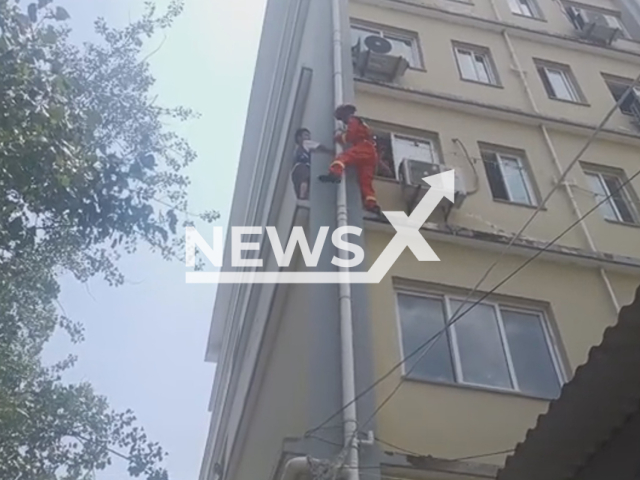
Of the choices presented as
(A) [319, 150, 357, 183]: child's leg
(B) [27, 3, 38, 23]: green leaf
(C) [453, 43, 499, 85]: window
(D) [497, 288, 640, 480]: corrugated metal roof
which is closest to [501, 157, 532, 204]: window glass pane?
(C) [453, 43, 499, 85]: window

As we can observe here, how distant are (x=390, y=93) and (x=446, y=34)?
8.31 feet

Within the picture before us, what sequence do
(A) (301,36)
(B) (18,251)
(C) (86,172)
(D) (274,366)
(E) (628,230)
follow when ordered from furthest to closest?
(A) (301,36), (D) (274,366), (E) (628,230), (B) (18,251), (C) (86,172)

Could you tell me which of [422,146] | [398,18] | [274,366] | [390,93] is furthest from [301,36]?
[274,366]

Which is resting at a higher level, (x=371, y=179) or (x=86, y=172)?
Result: (x=371, y=179)

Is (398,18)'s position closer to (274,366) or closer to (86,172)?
(274,366)

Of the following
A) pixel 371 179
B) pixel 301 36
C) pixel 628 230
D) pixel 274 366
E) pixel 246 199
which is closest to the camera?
pixel 371 179

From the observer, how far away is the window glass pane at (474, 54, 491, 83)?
10825 millimetres

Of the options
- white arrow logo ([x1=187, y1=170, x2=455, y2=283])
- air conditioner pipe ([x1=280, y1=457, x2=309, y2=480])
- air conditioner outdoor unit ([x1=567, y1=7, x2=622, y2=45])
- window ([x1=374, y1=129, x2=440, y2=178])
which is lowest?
air conditioner pipe ([x1=280, y1=457, x2=309, y2=480])

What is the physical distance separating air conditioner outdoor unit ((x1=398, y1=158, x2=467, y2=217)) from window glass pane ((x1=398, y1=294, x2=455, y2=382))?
1.39m

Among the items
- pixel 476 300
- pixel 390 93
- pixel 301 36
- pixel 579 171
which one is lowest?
pixel 476 300

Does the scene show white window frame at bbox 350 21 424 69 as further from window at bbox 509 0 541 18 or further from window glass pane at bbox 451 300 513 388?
window glass pane at bbox 451 300 513 388

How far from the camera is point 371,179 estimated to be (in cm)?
794

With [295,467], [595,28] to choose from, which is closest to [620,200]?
[595,28]

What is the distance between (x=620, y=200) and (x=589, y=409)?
21.1ft
